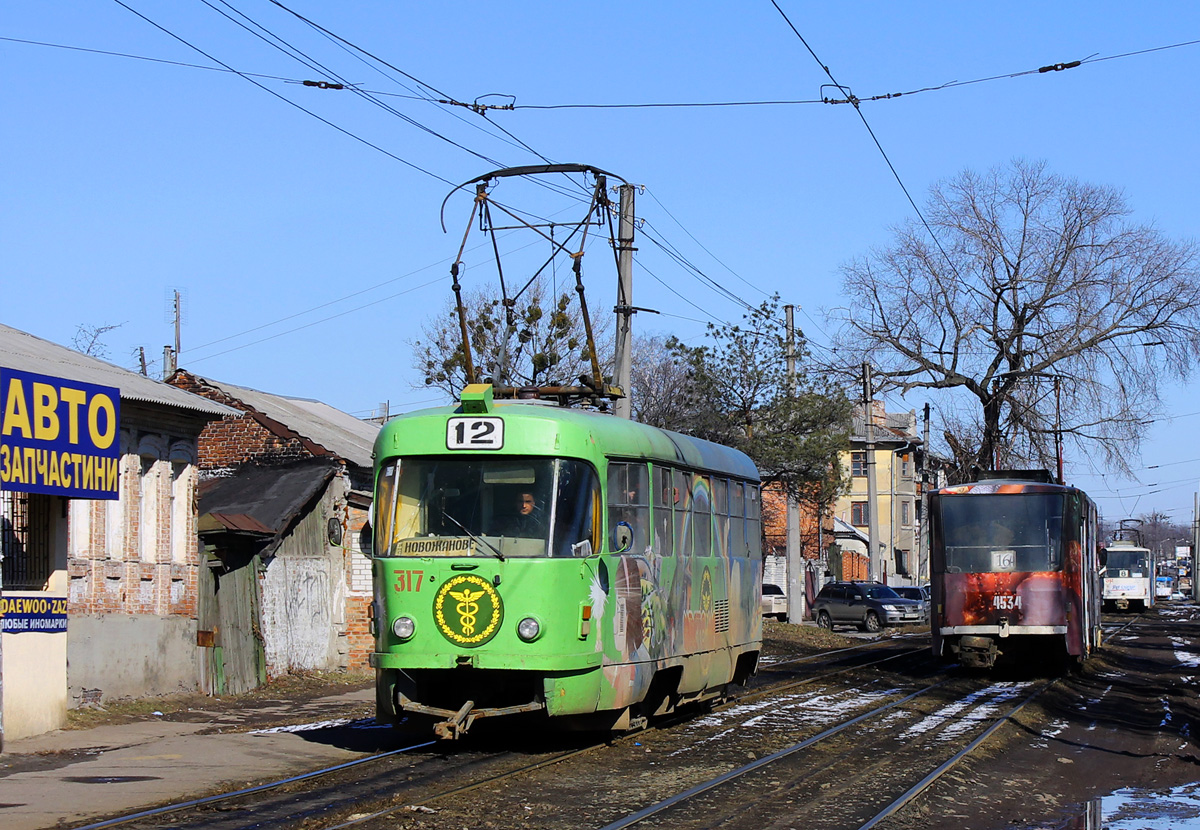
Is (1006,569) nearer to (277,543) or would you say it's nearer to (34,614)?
(277,543)

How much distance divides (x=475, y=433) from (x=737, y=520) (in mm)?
5496

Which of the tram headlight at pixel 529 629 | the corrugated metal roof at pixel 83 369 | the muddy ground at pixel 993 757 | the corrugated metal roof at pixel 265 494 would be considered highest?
the corrugated metal roof at pixel 83 369

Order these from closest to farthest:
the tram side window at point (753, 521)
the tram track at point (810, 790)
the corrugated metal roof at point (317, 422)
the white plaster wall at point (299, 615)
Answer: the tram track at point (810, 790) < the tram side window at point (753, 521) < the white plaster wall at point (299, 615) < the corrugated metal roof at point (317, 422)

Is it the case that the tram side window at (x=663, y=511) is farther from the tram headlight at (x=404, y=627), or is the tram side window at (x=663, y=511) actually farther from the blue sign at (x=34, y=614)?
the blue sign at (x=34, y=614)

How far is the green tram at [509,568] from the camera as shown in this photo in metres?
11.6

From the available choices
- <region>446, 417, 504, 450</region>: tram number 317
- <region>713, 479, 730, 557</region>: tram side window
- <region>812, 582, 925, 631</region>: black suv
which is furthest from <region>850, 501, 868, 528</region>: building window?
<region>446, 417, 504, 450</region>: tram number 317

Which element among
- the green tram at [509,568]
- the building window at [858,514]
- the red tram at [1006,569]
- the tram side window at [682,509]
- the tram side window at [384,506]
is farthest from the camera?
the building window at [858,514]

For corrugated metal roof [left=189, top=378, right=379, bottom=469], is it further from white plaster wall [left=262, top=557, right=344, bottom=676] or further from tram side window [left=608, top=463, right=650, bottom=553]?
tram side window [left=608, top=463, right=650, bottom=553]

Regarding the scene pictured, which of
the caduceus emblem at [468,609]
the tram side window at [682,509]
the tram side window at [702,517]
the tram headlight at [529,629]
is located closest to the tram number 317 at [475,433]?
the caduceus emblem at [468,609]

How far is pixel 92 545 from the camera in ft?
56.1

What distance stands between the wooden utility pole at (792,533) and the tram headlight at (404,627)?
77.6 ft

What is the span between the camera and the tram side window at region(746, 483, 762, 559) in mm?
17250

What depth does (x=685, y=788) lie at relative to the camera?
10.6 meters

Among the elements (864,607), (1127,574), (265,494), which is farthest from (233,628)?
(1127,574)
